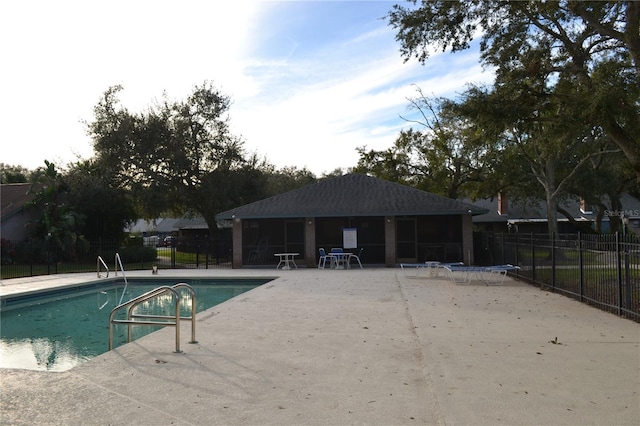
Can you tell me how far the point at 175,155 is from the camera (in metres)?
29.4

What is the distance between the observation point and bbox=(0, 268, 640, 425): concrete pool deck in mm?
4477

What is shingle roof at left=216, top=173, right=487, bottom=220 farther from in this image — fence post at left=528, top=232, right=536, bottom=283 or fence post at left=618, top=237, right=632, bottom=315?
fence post at left=618, top=237, right=632, bottom=315

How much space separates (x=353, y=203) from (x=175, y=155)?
1220 cm

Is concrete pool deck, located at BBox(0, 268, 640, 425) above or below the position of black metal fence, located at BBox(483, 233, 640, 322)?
below

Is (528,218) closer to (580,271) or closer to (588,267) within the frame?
(580,271)

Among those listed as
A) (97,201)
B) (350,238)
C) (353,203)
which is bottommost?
(350,238)

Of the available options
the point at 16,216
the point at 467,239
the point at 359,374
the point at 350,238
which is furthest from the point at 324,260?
the point at 16,216

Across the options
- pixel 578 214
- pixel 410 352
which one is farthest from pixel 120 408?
pixel 578 214

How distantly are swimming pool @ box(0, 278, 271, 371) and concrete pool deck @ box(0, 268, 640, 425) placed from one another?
1817mm

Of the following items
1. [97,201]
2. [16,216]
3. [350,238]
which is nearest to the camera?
[350,238]

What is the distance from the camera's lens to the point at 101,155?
96.1ft

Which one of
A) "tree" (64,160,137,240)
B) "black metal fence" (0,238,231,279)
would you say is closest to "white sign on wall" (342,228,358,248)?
"black metal fence" (0,238,231,279)

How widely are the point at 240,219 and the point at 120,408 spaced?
18.6 m

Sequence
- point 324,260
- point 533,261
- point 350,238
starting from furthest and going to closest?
point 350,238 → point 324,260 → point 533,261
